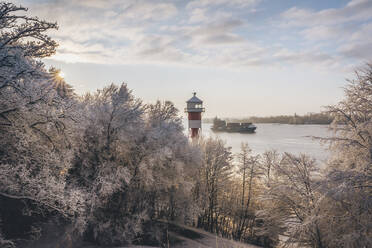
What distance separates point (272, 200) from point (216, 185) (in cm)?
1102

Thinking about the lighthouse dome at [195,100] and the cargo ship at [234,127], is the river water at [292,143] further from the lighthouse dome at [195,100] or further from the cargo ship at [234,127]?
the cargo ship at [234,127]

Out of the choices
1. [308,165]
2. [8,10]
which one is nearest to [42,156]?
[8,10]

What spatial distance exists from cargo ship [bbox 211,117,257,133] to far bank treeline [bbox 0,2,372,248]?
65.4 m

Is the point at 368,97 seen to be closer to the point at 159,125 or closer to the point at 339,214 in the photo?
the point at 339,214

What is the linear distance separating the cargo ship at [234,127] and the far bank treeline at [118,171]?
65389 mm

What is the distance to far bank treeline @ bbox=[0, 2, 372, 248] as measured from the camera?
326 inches

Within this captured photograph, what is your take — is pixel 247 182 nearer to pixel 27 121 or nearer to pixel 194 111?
pixel 194 111

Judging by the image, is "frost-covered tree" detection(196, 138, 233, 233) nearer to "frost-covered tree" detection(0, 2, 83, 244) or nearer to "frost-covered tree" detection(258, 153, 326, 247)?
"frost-covered tree" detection(258, 153, 326, 247)

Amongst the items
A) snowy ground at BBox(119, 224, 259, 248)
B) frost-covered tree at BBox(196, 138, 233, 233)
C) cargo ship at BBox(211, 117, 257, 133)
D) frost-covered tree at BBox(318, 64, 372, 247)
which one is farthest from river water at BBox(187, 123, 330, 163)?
cargo ship at BBox(211, 117, 257, 133)

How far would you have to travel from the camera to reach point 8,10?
784cm

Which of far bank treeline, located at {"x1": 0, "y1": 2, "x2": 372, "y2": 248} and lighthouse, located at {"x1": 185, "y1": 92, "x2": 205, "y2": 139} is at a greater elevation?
lighthouse, located at {"x1": 185, "y1": 92, "x2": 205, "y2": 139}

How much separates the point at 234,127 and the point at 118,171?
77136mm

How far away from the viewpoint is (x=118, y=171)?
13.2 m

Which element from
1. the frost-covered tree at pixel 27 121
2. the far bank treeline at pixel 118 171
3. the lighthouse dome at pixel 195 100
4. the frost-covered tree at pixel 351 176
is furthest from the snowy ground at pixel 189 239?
the lighthouse dome at pixel 195 100
